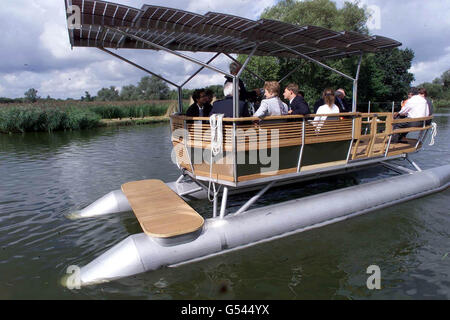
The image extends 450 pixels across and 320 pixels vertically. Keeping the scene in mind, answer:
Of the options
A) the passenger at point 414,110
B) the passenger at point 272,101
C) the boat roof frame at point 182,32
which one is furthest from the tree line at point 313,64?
the passenger at point 272,101

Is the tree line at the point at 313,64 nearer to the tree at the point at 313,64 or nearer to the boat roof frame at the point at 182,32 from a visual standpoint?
the tree at the point at 313,64

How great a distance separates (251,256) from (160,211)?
1.56m

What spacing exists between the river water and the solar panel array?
11.1 ft

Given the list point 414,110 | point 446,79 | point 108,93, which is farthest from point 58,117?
point 446,79

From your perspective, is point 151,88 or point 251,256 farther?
point 151,88

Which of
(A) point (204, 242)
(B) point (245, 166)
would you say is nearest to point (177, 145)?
(B) point (245, 166)

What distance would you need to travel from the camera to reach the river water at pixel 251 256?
4152 millimetres

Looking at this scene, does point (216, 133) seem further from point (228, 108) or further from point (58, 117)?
point (58, 117)

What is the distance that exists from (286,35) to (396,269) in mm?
4158

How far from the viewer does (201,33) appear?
5.49 m

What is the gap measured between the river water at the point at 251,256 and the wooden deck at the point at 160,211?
25.5 inches

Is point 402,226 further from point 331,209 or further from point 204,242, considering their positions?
point 204,242

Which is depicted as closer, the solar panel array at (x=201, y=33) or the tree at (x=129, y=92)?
the solar panel array at (x=201, y=33)

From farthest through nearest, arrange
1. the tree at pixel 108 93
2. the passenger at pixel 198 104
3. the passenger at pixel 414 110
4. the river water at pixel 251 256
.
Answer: the tree at pixel 108 93 → the passenger at pixel 414 110 → the passenger at pixel 198 104 → the river water at pixel 251 256
